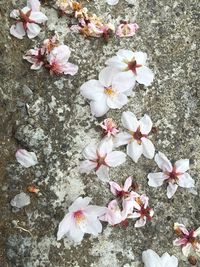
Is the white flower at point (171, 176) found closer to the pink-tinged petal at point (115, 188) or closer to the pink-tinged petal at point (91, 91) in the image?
the pink-tinged petal at point (115, 188)

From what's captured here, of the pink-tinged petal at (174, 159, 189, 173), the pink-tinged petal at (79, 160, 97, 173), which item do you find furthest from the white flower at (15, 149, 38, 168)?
the pink-tinged petal at (174, 159, 189, 173)

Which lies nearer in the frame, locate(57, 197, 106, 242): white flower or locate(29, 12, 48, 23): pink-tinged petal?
locate(57, 197, 106, 242): white flower

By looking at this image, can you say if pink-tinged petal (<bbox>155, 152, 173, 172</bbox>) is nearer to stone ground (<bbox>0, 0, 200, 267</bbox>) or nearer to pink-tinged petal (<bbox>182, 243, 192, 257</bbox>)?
stone ground (<bbox>0, 0, 200, 267</bbox>)

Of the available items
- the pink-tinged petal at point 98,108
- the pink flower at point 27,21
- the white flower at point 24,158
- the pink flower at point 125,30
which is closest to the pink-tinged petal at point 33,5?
the pink flower at point 27,21

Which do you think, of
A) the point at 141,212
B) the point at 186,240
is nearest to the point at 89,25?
the point at 141,212

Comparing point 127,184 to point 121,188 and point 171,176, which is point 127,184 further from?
point 171,176

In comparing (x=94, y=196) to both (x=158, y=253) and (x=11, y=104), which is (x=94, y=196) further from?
(x=11, y=104)
